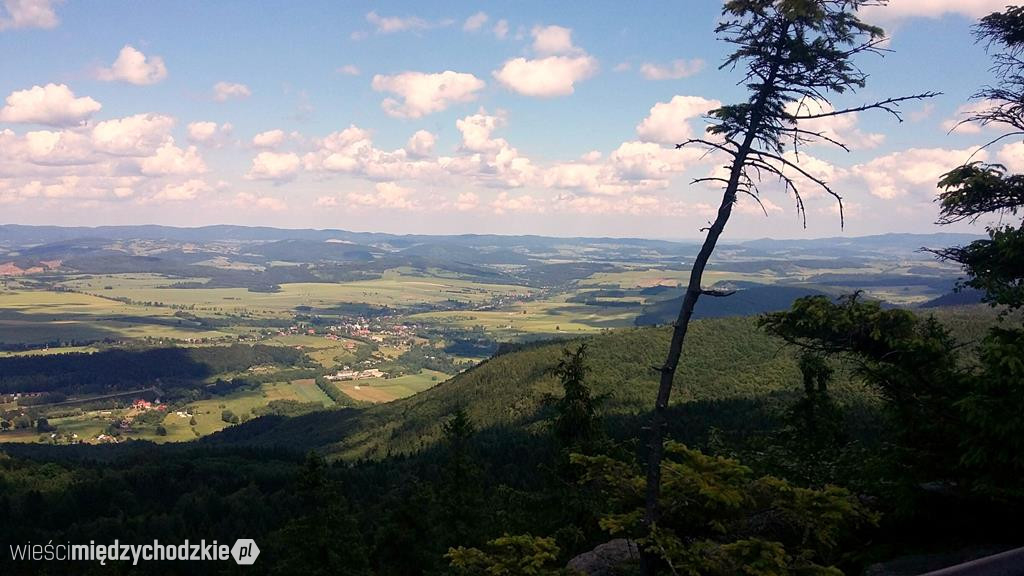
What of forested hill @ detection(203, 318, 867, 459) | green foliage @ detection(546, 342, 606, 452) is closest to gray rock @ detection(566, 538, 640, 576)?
green foliage @ detection(546, 342, 606, 452)

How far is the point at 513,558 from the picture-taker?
11883 mm

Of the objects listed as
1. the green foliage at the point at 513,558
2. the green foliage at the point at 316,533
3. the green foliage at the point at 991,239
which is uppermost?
the green foliage at the point at 991,239

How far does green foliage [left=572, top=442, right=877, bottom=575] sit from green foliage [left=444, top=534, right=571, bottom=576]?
4.65ft

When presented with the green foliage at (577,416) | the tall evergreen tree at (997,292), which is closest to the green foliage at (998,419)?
the tall evergreen tree at (997,292)

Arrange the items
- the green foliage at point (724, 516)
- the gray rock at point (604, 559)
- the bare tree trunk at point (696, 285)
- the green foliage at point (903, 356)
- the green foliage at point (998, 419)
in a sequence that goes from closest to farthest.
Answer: the green foliage at point (724, 516), the green foliage at point (998, 419), the bare tree trunk at point (696, 285), the green foliage at point (903, 356), the gray rock at point (604, 559)

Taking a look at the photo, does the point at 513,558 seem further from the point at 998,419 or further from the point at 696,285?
the point at 998,419

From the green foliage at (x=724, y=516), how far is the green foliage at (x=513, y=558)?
4.65ft

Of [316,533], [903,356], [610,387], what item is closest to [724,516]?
[903,356]

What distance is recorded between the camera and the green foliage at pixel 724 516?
35.4 feet

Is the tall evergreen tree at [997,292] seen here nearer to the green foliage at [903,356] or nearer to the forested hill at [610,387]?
the green foliage at [903,356]

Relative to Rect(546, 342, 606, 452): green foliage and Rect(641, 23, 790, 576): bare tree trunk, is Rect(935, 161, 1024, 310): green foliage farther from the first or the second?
Rect(546, 342, 606, 452): green foliage

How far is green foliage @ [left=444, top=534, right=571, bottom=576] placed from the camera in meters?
11.5

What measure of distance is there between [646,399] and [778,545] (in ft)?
523

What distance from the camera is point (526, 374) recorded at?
190000mm
